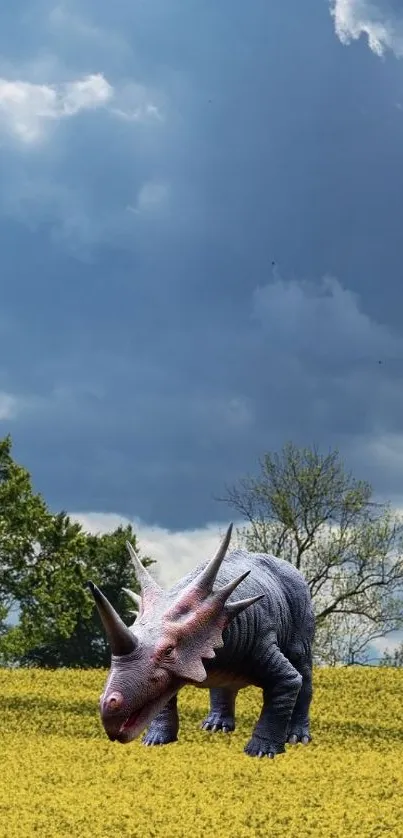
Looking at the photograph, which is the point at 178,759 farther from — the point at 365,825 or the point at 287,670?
the point at 287,670

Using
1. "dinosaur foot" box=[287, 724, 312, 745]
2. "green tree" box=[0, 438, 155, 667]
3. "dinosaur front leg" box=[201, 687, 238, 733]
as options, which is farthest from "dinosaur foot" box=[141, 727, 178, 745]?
"green tree" box=[0, 438, 155, 667]

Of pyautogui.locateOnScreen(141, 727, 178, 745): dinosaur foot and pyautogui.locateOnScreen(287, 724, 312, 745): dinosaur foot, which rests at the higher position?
pyautogui.locateOnScreen(287, 724, 312, 745): dinosaur foot

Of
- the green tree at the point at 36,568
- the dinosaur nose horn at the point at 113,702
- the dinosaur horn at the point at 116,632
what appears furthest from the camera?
the green tree at the point at 36,568

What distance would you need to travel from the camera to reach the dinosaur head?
5781mm

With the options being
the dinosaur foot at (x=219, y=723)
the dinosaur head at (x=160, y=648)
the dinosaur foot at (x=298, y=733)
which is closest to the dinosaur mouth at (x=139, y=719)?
the dinosaur head at (x=160, y=648)

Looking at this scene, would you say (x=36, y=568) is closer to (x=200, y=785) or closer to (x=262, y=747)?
(x=200, y=785)

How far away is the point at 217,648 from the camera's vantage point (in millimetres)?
6484

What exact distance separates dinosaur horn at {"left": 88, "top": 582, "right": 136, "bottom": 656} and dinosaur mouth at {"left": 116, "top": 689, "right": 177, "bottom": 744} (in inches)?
13.0

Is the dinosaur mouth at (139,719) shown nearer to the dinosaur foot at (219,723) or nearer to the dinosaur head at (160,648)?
the dinosaur head at (160,648)

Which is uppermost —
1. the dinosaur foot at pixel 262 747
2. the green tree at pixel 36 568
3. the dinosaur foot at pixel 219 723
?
the green tree at pixel 36 568

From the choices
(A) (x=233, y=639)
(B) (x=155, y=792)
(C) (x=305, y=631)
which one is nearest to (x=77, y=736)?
(B) (x=155, y=792)

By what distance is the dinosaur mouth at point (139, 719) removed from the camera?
18.9 ft

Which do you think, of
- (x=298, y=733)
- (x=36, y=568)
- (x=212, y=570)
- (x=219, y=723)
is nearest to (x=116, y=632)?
(x=212, y=570)

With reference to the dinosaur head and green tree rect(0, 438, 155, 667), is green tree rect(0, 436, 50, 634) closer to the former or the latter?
green tree rect(0, 438, 155, 667)
